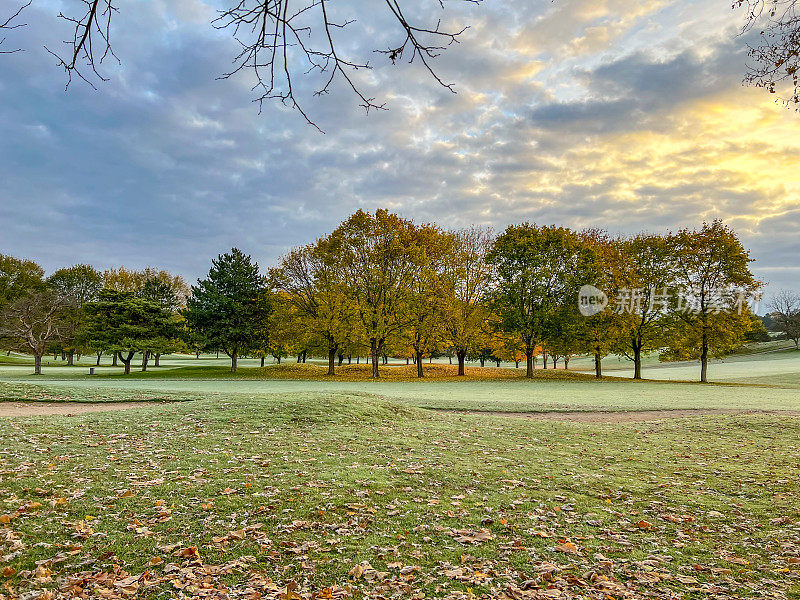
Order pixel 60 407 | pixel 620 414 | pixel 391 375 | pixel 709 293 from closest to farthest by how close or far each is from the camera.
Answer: pixel 60 407
pixel 620 414
pixel 709 293
pixel 391 375

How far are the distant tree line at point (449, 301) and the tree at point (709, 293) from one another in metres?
0.09

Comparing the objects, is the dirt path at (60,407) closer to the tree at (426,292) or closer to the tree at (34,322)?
the tree at (426,292)

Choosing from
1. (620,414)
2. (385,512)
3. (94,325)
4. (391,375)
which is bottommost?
(391,375)

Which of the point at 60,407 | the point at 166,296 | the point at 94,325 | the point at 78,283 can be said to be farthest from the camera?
the point at 78,283

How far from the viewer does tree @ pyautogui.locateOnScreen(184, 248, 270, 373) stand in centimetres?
4450

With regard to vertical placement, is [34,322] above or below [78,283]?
below

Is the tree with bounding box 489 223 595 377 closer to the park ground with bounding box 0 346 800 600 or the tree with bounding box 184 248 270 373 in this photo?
the tree with bounding box 184 248 270 373

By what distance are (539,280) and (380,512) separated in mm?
37743

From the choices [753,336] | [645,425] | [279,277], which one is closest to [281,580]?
[645,425]

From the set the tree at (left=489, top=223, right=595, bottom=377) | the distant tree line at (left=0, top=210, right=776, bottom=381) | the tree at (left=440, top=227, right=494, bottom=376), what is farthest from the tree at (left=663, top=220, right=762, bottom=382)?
the tree at (left=440, top=227, right=494, bottom=376)

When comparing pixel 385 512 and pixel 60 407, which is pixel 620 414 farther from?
pixel 60 407

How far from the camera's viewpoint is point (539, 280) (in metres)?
41.4

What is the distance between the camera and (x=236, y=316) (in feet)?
148

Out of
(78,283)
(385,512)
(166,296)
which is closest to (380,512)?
(385,512)
